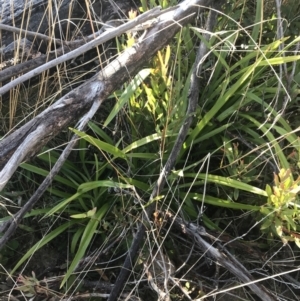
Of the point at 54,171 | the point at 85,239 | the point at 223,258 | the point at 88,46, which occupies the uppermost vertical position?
the point at 88,46

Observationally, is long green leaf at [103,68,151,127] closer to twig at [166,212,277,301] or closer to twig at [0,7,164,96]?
twig at [0,7,164,96]

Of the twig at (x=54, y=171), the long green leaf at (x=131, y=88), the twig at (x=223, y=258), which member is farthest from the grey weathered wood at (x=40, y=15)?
the twig at (x=223, y=258)

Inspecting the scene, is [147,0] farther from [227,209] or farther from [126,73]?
Answer: [227,209]

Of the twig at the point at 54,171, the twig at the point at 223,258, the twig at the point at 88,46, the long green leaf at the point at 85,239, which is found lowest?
the twig at the point at 223,258

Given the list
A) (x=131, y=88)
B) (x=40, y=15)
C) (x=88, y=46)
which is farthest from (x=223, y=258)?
(x=40, y=15)

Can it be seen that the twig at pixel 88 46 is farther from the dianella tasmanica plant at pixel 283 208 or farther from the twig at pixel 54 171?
the dianella tasmanica plant at pixel 283 208

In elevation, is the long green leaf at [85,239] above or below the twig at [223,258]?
above

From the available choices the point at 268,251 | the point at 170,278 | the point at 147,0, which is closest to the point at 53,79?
the point at 147,0

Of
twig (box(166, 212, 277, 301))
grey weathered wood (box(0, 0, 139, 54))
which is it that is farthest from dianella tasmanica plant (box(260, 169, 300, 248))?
grey weathered wood (box(0, 0, 139, 54))

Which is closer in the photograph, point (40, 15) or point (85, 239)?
point (85, 239)

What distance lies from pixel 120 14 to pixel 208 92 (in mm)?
441

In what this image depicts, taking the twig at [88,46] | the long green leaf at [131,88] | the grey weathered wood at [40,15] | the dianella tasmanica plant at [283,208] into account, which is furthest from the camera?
the grey weathered wood at [40,15]

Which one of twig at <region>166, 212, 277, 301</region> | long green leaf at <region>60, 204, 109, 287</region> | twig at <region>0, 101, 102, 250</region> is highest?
twig at <region>0, 101, 102, 250</region>

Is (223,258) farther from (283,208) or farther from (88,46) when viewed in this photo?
(88,46)
